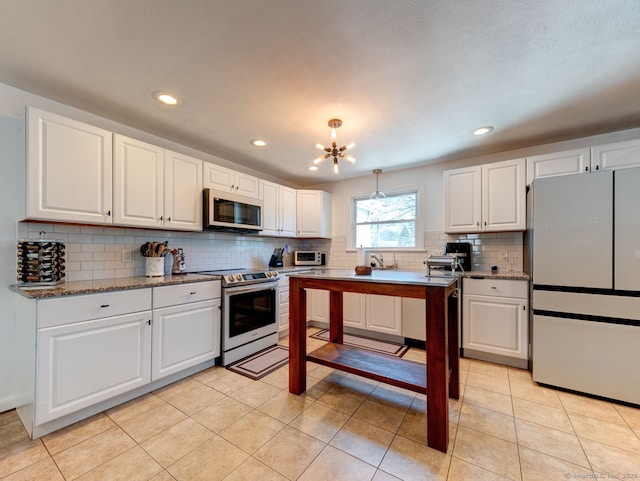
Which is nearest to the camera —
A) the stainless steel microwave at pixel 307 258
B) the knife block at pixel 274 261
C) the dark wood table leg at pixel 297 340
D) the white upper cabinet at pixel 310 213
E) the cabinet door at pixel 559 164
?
the dark wood table leg at pixel 297 340

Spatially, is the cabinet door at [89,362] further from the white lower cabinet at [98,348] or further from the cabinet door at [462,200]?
the cabinet door at [462,200]

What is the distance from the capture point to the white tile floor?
1.46 metres

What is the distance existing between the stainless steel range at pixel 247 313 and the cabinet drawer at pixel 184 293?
0.12 metres

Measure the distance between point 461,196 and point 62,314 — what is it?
3784 mm

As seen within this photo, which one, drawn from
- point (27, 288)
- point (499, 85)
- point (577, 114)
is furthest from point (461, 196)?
point (27, 288)

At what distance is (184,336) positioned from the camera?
2.43m

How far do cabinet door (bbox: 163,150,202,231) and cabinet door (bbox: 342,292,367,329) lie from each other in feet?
6.88

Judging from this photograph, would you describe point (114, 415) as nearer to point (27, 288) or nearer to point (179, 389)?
point (179, 389)

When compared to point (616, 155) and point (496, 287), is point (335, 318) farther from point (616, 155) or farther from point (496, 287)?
point (616, 155)

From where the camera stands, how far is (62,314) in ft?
5.70

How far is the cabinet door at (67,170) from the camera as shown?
1.87 meters

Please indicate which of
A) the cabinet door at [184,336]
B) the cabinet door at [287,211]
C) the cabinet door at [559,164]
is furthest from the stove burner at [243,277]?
the cabinet door at [559,164]

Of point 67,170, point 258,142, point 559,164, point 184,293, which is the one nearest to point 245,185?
point 258,142

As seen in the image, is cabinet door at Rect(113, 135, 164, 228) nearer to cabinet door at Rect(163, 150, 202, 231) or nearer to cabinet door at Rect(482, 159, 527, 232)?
cabinet door at Rect(163, 150, 202, 231)
